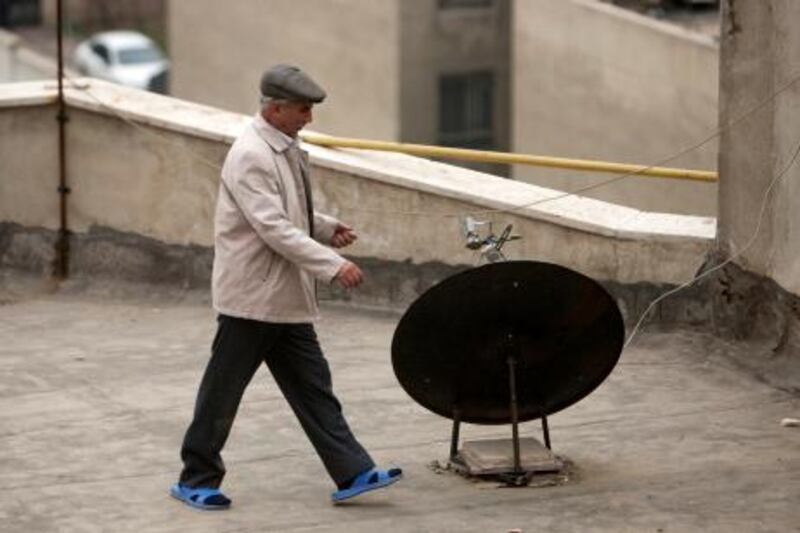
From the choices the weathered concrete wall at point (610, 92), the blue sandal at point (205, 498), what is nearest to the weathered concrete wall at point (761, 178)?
the blue sandal at point (205, 498)

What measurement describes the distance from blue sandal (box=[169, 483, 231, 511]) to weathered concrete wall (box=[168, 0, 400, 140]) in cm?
2992

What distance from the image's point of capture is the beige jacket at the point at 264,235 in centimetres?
812

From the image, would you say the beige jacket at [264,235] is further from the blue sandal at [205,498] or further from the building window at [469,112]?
the building window at [469,112]

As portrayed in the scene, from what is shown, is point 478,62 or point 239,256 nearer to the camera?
point 239,256

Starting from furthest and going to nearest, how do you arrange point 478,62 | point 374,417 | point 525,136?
1. point 478,62
2. point 525,136
3. point 374,417

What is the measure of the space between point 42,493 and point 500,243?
206cm

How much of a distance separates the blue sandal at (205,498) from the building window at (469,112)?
109ft

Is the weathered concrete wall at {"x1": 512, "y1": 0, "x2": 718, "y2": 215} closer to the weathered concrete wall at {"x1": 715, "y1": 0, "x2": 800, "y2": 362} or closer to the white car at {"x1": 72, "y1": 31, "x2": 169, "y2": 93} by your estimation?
the white car at {"x1": 72, "y1": 31, "x2": 169, "y2": 93}

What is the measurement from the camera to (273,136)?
8.27 meters

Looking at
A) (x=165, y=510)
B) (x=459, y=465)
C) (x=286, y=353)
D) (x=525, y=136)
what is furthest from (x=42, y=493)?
(x=525, y=136)

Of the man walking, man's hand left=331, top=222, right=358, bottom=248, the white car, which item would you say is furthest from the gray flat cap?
the white car

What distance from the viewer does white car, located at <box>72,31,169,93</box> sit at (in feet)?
163

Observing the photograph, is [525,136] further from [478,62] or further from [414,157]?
[414,157]

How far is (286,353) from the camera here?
8391 millimetres
